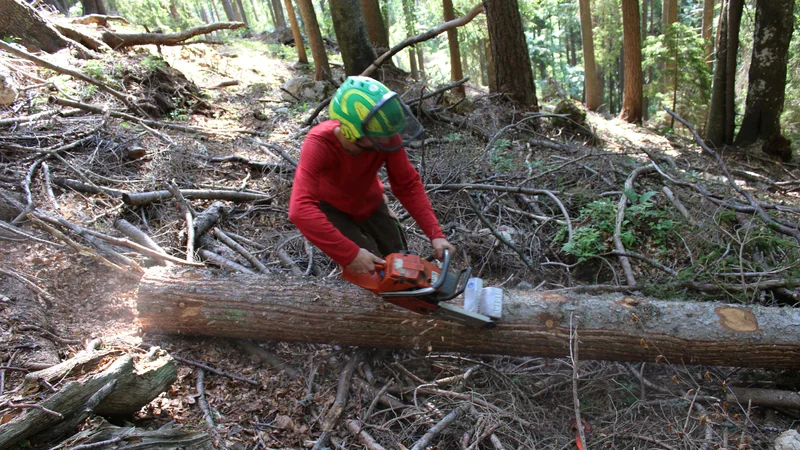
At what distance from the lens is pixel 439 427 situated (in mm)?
2643

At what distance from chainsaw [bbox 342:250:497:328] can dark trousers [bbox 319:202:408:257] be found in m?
0.46

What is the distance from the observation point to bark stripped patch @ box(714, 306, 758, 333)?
2680mm

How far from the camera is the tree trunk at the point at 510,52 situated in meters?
7.47

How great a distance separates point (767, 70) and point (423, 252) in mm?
8197

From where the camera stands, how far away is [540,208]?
16.2ft

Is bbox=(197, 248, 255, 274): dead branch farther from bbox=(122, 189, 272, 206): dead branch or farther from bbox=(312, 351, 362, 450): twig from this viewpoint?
bbox=(312, 351, 362, 450): twig

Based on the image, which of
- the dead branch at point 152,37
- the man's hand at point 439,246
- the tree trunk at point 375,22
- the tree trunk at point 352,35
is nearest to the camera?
the man's hand at point 439,246

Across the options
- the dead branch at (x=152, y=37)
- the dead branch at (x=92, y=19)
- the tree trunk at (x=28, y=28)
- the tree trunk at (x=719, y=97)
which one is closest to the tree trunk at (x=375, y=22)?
the dead branch at (x=152, y=37)

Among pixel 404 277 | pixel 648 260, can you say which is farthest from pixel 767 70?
pixel 404 277

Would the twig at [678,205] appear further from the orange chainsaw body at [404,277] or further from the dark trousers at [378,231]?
the orange chainsaw body at [404,277]

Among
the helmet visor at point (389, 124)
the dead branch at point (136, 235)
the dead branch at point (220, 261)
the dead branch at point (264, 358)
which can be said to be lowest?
the dead branch at point (264, 358)

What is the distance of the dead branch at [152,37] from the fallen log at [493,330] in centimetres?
708

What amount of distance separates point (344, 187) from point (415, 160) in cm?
326

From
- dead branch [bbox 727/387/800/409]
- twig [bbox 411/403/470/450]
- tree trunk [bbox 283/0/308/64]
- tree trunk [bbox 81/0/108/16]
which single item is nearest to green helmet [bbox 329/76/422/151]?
twig [bbox 411/403/470/450]
